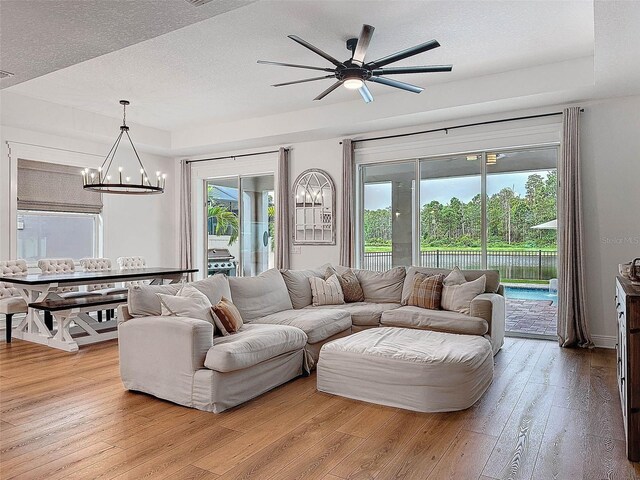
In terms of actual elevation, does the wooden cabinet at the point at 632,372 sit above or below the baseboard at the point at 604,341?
above

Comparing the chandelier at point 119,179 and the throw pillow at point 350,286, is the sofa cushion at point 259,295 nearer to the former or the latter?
Result: the throw pillow at point 350,286

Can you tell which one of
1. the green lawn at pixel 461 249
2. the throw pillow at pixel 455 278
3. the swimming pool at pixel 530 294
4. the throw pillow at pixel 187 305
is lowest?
the swimming pool at pixel 530 294

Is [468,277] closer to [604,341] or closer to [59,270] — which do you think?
[604,341]

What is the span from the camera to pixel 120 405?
3385 millimetres

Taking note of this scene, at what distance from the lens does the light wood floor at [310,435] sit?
2.40m

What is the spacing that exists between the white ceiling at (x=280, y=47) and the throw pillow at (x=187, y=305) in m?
1.95

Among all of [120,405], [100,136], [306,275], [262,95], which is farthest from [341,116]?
[120,405]

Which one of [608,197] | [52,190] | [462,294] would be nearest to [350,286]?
[462,294]

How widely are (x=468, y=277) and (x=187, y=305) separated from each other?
10.3 feet

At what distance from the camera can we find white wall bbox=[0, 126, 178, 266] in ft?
20.1

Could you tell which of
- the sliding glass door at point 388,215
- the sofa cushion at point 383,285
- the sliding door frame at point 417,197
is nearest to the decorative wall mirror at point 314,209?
the sliding door frame at point 417,197

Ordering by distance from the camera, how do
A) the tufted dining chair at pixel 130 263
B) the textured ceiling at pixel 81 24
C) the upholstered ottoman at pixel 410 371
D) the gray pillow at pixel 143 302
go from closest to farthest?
the textured ceiling at pixel 81 24 → the upholstered ottoman at pixel 410 371 → the gray pillow at pixel 143 302 → the tufted dining chair at pixel 130 263

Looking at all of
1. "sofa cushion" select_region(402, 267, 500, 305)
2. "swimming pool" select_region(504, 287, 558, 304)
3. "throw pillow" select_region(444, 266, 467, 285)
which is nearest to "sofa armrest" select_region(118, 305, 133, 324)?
"sofa cushion" select_region(402, 267, 500, 305)

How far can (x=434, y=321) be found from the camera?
4.57 metres
